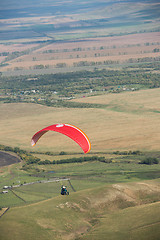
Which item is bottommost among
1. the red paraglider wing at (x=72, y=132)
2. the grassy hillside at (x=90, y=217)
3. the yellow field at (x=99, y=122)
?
the grassy hillside at (x=90, y=217)

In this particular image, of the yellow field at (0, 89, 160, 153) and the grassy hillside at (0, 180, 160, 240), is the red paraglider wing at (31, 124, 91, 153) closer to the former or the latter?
the grassy hillside at (0, 180, 160, 240)

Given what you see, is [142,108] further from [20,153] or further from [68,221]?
[68,221]

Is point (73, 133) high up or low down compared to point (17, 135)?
up

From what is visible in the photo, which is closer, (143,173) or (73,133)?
(73,133)

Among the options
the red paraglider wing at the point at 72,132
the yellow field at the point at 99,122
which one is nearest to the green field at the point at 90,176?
the yellow field at the point at 99,122

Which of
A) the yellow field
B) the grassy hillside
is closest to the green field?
the grassy hillside

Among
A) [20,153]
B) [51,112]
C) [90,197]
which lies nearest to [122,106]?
[51,112]

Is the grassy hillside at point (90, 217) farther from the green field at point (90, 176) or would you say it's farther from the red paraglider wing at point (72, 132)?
the red paraglider wing at point (72, 132)
